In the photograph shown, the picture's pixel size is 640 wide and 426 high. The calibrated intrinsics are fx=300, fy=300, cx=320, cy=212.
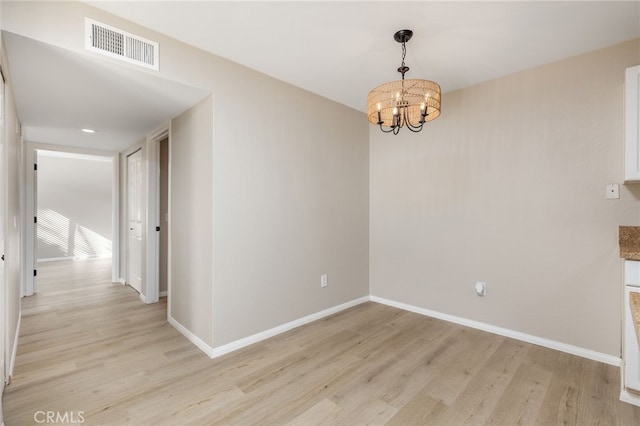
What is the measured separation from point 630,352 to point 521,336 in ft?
3.13

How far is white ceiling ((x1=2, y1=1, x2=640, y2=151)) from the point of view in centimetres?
190

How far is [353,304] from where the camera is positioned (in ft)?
12.4

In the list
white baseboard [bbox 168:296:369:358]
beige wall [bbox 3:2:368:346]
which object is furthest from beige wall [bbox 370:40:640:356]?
white baseboard [bbox 168:296:369:358]

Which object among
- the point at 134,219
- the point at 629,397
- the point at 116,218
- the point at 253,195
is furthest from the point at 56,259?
the point at 629,397

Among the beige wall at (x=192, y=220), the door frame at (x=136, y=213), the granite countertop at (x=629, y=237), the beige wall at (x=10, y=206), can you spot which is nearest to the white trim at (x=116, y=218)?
the door frame at (x=136, y=213)

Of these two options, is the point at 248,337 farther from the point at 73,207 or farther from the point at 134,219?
the point at 73,207

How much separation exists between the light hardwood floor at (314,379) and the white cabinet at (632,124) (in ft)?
4.91

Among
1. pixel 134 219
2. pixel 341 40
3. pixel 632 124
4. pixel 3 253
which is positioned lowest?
pixel 3 253

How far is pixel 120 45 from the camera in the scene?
1.97 meters

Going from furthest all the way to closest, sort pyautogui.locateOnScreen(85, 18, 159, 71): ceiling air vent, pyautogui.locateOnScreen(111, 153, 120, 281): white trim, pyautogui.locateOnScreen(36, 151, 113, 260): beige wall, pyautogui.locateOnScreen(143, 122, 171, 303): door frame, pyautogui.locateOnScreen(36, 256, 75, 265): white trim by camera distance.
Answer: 1. pyautogui.locateOnScreen(36, 151, 113, 260): beige wall
2. pyautogui.locateOnScreen(36, 256, 75, 265): white trim
3. pyautogui.locateOnScreen(111, 153, 120, 281): white trim
4. pyautogui.locateOnScreen(143, 122, 171, 303): door frame
5. pyautogui.locateOnScreen(85, 18, 159, 71): ceiling air vent

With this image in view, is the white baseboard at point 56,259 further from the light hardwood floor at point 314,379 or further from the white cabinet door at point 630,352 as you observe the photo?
the white cabinet door at point 630,352

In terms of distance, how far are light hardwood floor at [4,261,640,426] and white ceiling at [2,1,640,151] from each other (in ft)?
7.12

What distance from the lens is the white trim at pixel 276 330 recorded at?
99.7 inches

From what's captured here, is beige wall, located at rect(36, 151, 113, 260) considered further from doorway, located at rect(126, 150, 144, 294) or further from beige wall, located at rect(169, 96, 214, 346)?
beige wall, located at rect(169, 96, 214, 346)
